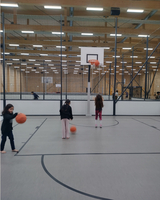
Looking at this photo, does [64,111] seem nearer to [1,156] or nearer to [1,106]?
[1,156]

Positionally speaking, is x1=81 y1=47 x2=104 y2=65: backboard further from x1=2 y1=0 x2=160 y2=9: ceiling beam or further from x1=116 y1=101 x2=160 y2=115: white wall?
x1=116 y1=101 x2=160 y2=115: white wall

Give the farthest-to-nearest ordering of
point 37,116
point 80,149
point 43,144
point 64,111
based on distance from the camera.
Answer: point 37,116 → point 64,111 → point 43,144 → point 80,149

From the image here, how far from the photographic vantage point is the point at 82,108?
452 inches

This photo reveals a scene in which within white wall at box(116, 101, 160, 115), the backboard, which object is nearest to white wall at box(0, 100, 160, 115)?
white wall at box(116, 101, 160, 115)

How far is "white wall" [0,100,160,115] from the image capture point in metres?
11.3

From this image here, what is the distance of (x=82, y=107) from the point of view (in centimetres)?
1150

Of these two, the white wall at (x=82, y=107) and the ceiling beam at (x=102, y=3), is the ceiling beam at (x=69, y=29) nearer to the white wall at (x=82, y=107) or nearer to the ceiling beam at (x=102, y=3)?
the ceiling beam at (x=102, y=3)

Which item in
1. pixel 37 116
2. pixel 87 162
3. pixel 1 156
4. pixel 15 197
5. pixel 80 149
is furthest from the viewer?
pixel 37 116

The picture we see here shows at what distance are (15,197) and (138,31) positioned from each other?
14361 millimetres

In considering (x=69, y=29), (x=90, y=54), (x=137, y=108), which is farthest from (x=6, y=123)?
(x=69, y=29)

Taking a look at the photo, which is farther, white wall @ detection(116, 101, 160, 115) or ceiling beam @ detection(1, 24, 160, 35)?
ceiling beam @ detection(1, 24, 160, 35)

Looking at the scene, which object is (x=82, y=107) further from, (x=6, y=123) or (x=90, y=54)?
(x=6, y=123)

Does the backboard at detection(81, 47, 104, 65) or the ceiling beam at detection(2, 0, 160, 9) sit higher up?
the ceiling beam at detection(2, 0, 160, 9)

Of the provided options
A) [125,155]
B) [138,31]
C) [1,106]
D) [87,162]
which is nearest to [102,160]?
[87,162]
